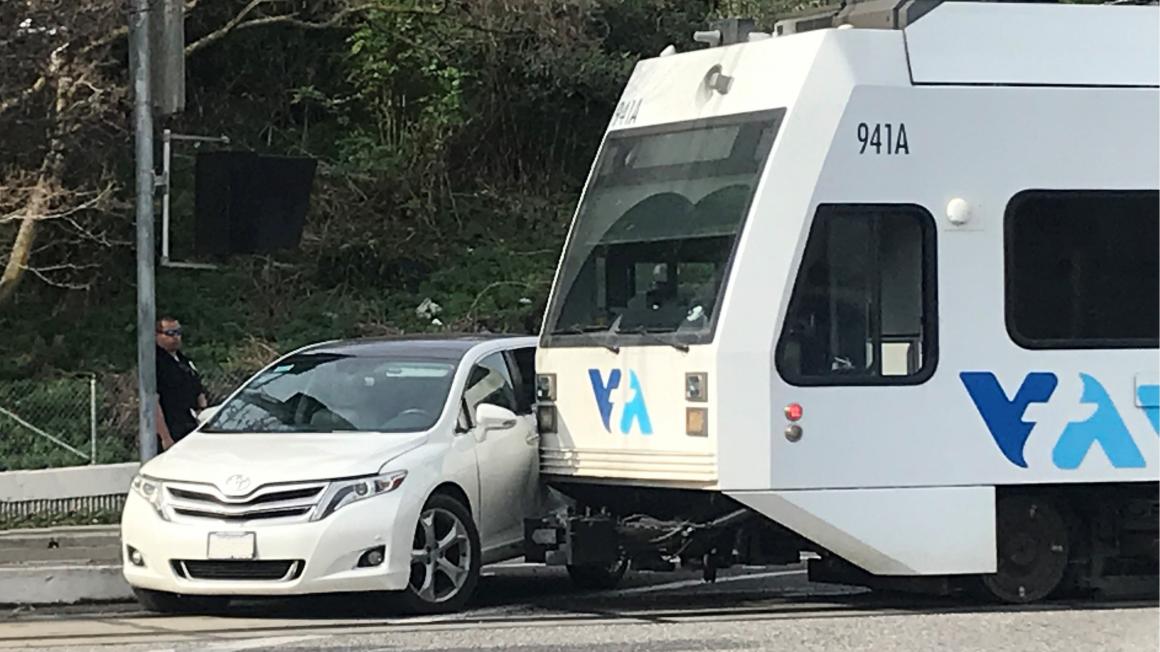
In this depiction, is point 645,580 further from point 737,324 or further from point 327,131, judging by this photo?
point 327,131

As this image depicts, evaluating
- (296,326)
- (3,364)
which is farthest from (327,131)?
(3,364)

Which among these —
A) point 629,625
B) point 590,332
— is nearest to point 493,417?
point 590,332

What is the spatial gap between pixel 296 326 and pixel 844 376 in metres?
13.8

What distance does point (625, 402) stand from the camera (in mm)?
11266

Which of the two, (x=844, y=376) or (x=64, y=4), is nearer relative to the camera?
(x=844, y=376)

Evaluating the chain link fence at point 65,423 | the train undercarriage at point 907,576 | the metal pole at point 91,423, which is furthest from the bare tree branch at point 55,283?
the train undercarriage at point 907,576

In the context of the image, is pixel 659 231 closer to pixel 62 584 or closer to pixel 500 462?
pixel 500 462

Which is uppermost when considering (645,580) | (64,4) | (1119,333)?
(64,4)

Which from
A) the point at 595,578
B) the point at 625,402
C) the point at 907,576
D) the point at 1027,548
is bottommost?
the point at 595,578

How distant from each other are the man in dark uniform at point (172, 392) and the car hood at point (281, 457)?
310 cm

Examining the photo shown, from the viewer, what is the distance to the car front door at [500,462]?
11.8 meters

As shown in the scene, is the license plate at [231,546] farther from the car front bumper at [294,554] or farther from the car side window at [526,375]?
the car side window at [526,375]

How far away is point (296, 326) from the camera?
23812 mm

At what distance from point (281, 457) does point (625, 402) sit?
6.55 ft
